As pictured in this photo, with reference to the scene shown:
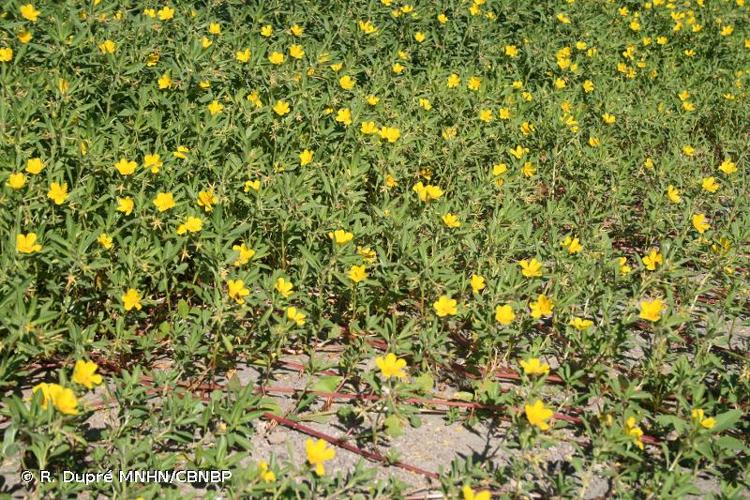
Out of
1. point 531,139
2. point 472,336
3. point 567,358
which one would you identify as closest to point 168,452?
point 472,336

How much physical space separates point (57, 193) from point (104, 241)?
0.26 metres

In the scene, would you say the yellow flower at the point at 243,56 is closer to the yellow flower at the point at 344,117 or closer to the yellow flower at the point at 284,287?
the yellow flower at the point at 344,117

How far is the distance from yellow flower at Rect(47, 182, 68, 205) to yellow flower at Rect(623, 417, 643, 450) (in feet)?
6.82

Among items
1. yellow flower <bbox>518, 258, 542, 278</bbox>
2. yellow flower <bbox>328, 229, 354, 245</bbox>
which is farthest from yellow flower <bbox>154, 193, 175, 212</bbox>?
yellow flower <bbox>518, 258, 542, 278</bbox>

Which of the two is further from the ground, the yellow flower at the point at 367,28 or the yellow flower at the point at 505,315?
the yellow flower at the point at 367,28

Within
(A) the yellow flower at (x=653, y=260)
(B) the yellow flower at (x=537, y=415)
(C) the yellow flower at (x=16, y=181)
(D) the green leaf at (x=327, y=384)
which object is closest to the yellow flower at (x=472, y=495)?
(B) the yellow flower at (x=537, y=415)

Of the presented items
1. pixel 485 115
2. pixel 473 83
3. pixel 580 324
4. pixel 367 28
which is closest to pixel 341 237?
pixel 580 324

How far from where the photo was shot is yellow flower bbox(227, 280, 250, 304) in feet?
8.50

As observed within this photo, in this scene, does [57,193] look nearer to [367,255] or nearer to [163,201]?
[163,201]

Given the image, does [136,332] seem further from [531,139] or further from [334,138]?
[531,139]

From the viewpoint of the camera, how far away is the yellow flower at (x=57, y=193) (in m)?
2.76

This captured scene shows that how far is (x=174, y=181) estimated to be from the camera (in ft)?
10.7

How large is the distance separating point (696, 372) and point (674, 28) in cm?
427

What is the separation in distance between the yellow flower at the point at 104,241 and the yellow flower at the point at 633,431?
1.84m
